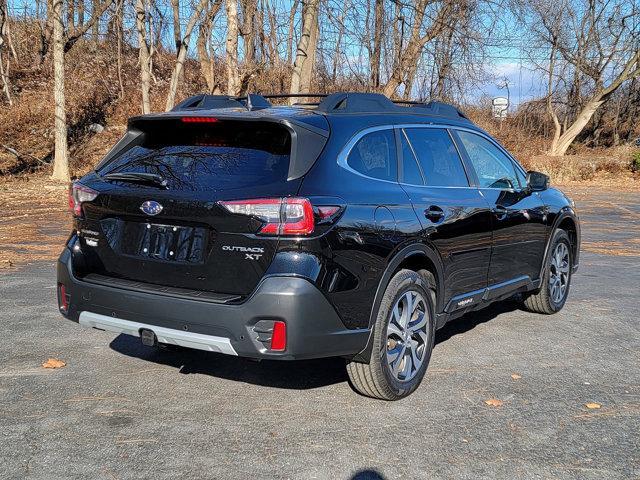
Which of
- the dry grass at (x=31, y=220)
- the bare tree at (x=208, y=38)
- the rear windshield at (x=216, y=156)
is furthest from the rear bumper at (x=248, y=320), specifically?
the bare tree at (x=208, y=38)

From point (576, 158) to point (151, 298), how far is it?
28558mm

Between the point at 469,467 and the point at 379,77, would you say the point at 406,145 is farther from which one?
the point at 379,77

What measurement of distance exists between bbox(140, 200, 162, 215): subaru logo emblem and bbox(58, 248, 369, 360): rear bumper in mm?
452

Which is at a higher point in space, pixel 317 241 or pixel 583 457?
pixel 317 241

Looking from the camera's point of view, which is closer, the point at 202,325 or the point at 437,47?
the point at 202,325

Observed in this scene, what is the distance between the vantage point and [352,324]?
3.82 m

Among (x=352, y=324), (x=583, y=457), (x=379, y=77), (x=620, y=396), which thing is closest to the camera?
(x=583, y=457)

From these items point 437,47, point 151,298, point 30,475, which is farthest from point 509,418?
point 437,47

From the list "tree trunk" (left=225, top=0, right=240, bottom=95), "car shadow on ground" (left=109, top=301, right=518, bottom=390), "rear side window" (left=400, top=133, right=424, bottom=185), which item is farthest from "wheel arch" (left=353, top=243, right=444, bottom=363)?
"tree trunk" (left=225, top=0, right=240, bottom=95)

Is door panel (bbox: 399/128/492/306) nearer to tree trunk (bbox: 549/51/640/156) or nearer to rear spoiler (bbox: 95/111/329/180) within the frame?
rear spoiler (bbox: 95/111/329/180)

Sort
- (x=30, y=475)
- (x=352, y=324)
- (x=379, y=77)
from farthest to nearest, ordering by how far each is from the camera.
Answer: (x=379, y=77)
(x=352, y=324)
(x=30, y=475)

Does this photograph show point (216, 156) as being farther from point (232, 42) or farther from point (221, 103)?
point (232, 42)

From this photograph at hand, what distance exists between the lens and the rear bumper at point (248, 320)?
11.5ft

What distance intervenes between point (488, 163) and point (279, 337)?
113 inches
